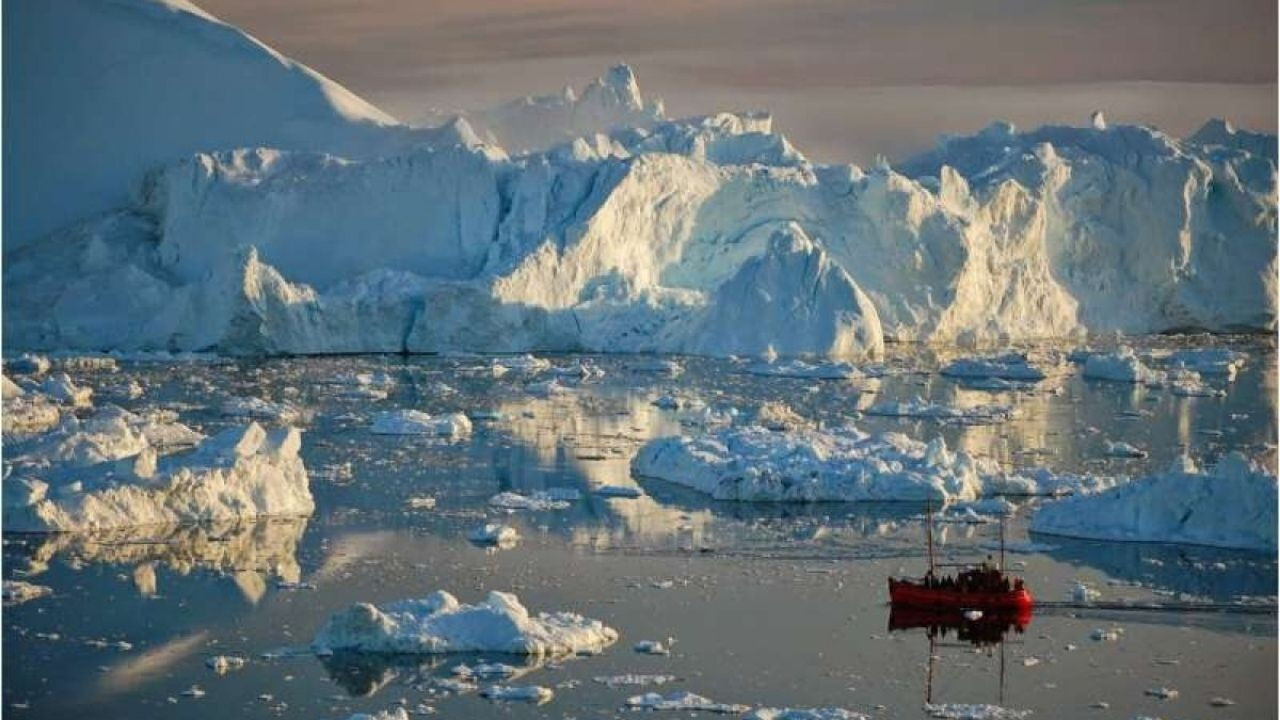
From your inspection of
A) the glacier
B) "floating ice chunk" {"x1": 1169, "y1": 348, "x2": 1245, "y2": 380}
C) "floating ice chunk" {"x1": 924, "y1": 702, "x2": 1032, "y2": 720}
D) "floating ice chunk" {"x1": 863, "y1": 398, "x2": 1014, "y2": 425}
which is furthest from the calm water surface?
the glacier

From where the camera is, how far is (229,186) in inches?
1197

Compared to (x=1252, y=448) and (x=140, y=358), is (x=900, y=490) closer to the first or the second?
(x=1252, y=448)

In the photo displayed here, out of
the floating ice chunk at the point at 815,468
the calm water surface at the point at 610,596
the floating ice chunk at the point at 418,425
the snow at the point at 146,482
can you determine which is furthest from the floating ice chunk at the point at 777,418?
the snow at the point at 146,482

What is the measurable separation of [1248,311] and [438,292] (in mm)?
15584

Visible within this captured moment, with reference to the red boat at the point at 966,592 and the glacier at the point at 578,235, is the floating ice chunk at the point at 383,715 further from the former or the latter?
the glacier at the point at 578,235

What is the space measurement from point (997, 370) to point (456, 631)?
17.3m

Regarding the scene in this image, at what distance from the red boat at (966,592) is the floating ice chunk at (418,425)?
8228mm

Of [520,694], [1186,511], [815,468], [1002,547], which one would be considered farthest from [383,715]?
Result: [815,468]

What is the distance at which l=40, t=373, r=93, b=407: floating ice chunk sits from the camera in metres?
20.7

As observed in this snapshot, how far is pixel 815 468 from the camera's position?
16016 millimetres

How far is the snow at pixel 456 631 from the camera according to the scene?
35.1 ft

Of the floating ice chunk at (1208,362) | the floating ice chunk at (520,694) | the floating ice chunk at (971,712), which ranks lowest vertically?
the floating ice chunk at (971,712)

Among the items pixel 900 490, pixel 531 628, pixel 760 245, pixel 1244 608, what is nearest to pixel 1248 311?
pixel 760 245

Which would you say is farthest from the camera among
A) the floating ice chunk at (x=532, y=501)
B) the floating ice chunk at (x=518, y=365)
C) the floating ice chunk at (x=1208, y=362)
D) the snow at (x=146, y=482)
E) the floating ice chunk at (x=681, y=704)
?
the floating ice chunk at (x=1208, y=362)
